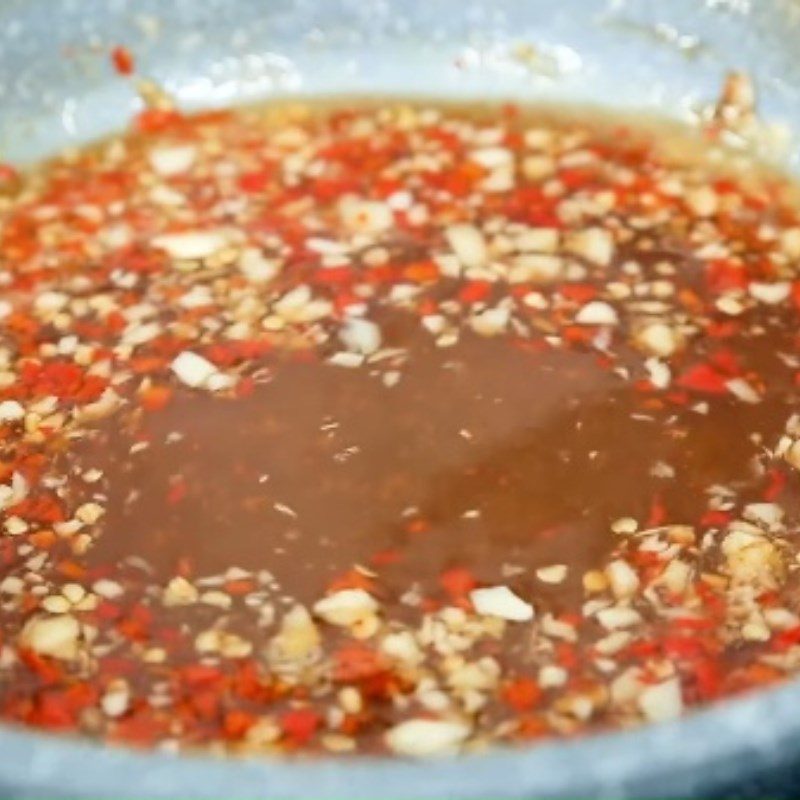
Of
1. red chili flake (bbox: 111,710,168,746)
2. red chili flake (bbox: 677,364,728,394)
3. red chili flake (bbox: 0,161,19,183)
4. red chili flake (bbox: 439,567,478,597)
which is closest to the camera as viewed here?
red chili flake (bbox: 111,710,168,746)

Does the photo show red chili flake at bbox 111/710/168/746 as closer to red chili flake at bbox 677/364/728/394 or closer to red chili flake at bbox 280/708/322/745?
red chili flake at bbox 280/708/322/745

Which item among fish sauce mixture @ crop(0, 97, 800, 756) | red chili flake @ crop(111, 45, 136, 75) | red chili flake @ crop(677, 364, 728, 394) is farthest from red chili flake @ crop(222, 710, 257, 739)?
red chili flake @ crop(111, 45, 136, 75)

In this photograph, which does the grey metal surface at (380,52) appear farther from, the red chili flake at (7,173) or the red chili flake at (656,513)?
the red chili flake at (656,513)

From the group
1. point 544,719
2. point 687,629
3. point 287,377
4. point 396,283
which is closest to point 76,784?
point 544,719

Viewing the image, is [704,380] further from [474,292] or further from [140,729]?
[140,729]

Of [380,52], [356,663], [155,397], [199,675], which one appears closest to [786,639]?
[356,663]

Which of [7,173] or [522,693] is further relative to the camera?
[7,173]
